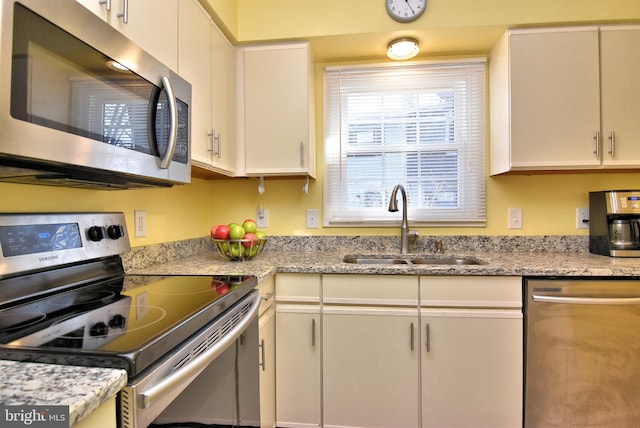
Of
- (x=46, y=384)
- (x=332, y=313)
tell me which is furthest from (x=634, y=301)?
(x=46, y=384)

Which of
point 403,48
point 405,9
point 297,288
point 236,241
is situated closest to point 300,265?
point 297,288

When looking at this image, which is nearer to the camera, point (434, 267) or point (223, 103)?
point (434, 267)

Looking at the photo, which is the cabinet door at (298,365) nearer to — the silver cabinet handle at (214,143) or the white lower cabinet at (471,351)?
the white lower cabinet at (471,351)

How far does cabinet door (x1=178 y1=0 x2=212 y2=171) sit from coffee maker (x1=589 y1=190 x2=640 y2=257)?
6.65ft

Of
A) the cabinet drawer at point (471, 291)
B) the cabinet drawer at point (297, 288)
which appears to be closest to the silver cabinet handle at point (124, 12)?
the cabinet drawer at point (297, 288)

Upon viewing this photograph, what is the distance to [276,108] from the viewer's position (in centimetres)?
185

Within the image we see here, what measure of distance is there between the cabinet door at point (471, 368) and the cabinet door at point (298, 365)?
49 centimetres

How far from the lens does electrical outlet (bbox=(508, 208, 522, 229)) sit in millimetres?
2004

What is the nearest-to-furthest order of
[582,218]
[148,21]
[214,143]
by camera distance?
[148,21], [214,143], [582,218]

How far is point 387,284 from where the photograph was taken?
1.53 m

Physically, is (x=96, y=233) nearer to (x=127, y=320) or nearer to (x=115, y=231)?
(x=115, y=231)

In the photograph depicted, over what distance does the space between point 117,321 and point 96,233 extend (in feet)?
1.78

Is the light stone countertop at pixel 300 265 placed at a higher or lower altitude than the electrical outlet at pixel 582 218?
lower

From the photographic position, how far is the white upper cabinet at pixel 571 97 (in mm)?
1687
